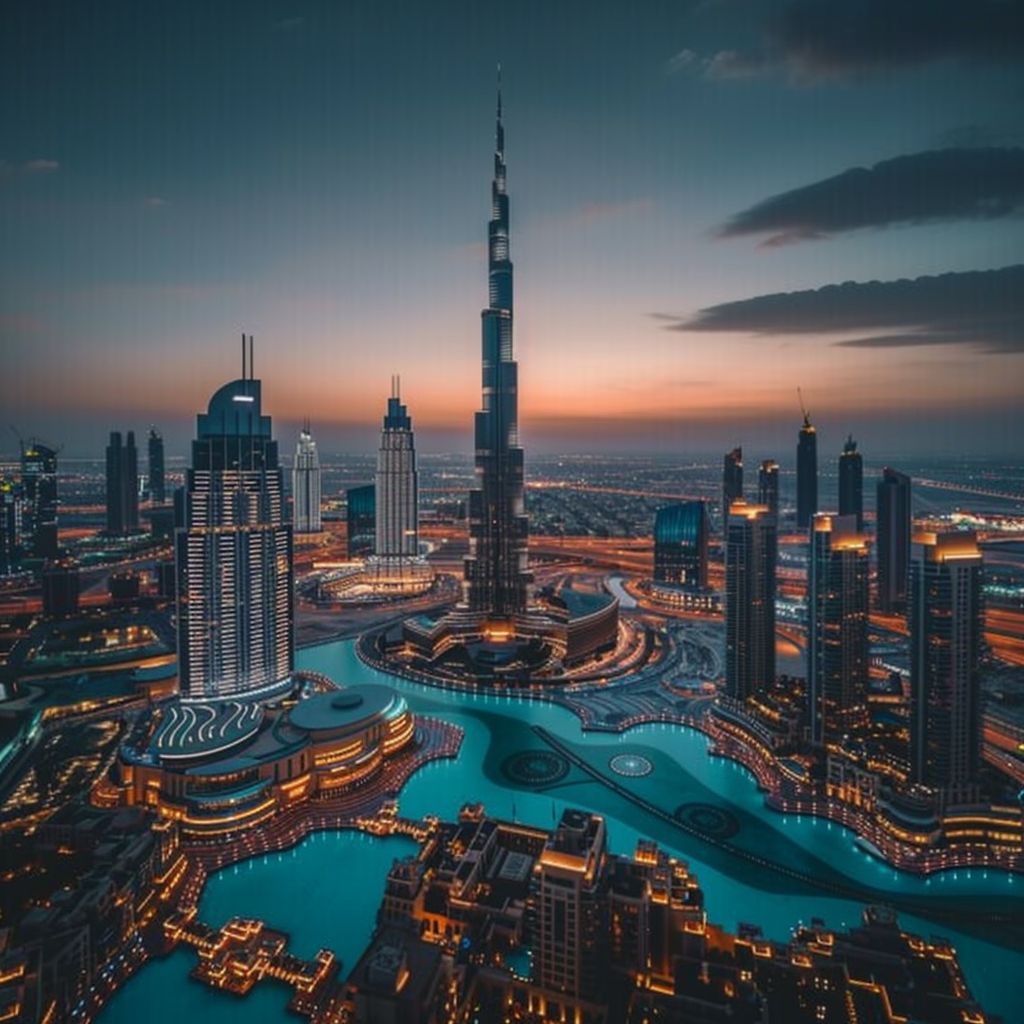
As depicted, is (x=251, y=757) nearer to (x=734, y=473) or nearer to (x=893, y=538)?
(x=893, y=538)

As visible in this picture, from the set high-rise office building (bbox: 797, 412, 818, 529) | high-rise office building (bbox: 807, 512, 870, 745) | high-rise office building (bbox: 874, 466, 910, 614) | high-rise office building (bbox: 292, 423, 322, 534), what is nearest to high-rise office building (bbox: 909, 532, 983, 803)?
high-rise office building (bbox: 807, 512, 870, 745)

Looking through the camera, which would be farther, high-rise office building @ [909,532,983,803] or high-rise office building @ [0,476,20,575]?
high-rise office building @ [0,476,20,575]

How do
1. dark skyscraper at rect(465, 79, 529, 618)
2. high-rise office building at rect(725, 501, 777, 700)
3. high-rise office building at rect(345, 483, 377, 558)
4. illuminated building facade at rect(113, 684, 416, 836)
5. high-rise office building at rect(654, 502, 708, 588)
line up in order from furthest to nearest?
high-rise office building at rect(345, 483, 377, 558)
high-rise office building at rect(654, 502, 708, 588)
dark skyscraper at rect(465, 79, 529, 618)
high-rise office building at rect(725, 501, 777, 700)
illuminated building facade at rect(113, 684, 416, 836)

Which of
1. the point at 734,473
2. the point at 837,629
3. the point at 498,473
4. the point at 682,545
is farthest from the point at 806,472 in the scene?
the point at 837,629

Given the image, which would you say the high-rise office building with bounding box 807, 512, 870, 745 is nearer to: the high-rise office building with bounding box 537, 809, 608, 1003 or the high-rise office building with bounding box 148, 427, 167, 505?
the high-rise office building with bounding box 537, 809, 608, 1003

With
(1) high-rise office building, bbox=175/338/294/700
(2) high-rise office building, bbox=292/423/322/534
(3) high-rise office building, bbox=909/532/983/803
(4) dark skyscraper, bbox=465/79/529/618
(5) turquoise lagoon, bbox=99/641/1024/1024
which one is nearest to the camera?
(5) turquoise lagoon, bbox=99/641/1024/1024

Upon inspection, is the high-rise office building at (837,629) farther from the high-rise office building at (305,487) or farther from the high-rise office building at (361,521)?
the high-rise office building at (305,487)

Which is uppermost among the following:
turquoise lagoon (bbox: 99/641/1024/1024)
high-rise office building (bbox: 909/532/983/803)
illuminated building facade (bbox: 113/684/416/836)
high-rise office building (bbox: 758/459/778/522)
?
high-rise office building (bbox: 758/459/778/522)
